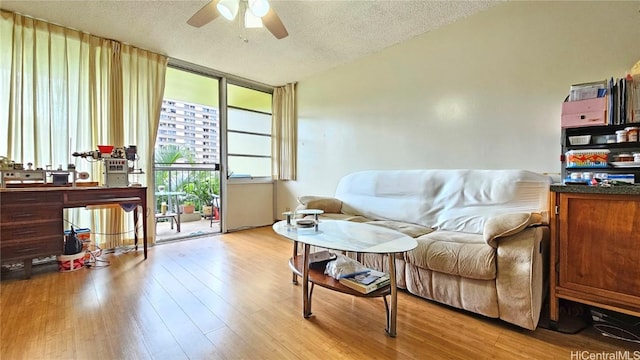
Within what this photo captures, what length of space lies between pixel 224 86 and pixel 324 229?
3.16 m

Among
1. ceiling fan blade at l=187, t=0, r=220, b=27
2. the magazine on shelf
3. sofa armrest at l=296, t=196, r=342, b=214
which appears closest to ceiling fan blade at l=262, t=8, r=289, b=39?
ceiling fan blade at l=187, t=0, r=220, b=27

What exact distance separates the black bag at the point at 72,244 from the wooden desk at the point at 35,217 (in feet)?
0.33

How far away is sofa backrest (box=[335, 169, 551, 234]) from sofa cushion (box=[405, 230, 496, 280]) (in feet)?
1.17

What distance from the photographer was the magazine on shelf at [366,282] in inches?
65.1

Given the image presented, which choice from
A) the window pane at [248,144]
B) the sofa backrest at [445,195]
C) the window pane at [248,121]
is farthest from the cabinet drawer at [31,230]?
the sofa backrest at [445,195]

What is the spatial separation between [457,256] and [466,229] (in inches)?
25.0

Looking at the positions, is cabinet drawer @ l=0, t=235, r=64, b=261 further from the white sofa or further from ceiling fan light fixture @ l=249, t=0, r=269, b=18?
ceiling fan light fixture @ l=249, t=0, r=269, b=18

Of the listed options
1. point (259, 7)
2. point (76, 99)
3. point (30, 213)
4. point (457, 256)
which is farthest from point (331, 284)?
point (76, 99)

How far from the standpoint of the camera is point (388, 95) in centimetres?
343

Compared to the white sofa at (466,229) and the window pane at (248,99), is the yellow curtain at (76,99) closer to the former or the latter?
the window pane at (248,99)

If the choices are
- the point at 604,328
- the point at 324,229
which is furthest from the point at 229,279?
the point at 604,328

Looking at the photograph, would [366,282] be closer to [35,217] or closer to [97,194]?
[97,194]

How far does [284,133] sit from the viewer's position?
477 cm

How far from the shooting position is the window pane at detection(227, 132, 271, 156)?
4.53 m
